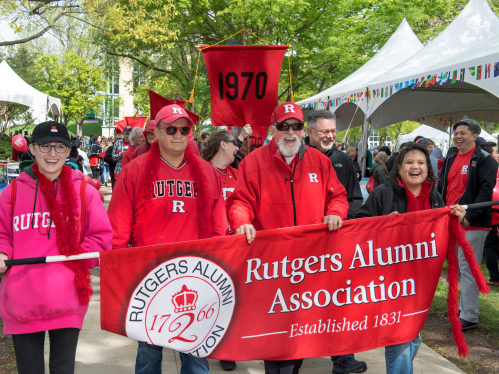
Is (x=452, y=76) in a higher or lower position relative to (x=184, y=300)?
higher

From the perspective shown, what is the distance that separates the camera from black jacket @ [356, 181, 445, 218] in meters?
3.68

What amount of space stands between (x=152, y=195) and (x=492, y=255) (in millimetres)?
6399

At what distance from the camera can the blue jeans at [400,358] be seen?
134 inches

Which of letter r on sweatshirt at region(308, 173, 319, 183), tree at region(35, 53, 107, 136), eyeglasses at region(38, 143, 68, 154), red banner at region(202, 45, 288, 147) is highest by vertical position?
tree at region(35, 53, 107, 136)

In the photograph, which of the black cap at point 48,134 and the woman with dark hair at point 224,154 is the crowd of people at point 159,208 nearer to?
the black cap at point 48,134

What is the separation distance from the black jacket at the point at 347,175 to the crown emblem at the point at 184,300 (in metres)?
1.86

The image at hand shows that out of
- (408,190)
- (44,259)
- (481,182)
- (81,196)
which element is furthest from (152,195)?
(481,182)

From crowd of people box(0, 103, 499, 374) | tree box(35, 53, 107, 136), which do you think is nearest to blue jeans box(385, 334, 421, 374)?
crowd of people box(0, 103, 499, 374)

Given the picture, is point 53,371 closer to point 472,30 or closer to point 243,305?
point 243,305

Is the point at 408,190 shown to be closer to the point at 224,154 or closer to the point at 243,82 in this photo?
the point at 224,154

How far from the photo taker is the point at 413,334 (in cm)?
349

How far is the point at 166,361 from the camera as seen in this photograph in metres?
4.54

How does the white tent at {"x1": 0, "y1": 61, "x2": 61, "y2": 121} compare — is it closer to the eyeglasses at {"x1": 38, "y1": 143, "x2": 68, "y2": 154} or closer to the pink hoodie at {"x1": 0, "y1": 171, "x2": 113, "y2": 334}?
Result: the eyeglasses at {"x1": 38, "y1": 143, "x2": 68, "y2": 154}

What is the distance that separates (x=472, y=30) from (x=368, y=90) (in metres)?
2.50
